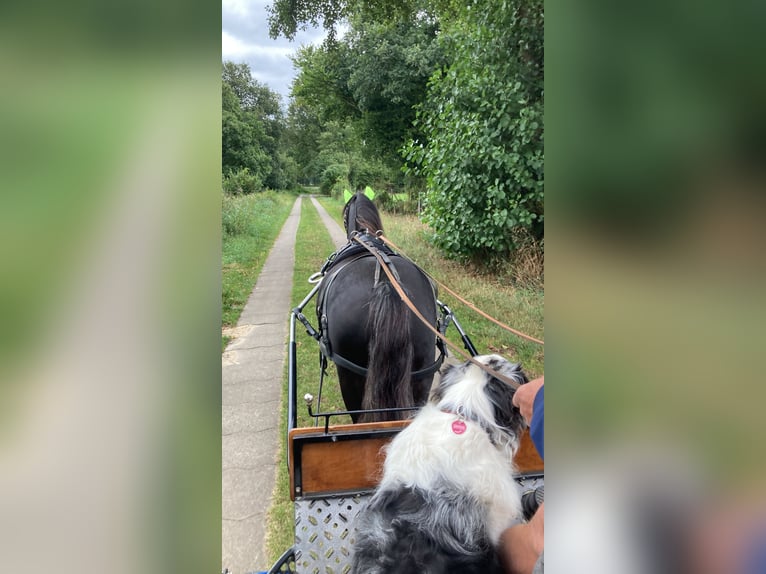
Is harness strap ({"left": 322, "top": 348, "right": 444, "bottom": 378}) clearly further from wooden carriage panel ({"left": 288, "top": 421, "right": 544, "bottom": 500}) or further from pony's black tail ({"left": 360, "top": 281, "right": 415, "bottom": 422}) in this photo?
wooden carriage panel ({"left": 288, "top": 421, "right": 544, "bottom": 500})

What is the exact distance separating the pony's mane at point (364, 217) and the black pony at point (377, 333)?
909mm

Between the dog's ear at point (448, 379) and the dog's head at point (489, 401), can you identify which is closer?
the dog's head at point (489, 401)

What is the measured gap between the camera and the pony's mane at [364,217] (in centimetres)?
403

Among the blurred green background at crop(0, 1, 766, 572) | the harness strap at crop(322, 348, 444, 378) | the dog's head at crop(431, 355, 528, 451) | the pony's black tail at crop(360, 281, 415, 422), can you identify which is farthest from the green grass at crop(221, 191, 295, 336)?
the blurred green background at crop(0, 1, 766, 572)

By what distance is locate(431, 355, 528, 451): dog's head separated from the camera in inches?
68.6

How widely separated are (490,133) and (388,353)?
457 cm

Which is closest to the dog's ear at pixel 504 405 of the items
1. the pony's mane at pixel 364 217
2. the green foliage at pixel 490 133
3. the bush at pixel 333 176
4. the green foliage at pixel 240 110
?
the green foliage at pixel 240 110

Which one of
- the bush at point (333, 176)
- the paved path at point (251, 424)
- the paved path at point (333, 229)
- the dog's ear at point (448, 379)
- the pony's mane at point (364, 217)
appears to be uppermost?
the bush at point (333, 176)

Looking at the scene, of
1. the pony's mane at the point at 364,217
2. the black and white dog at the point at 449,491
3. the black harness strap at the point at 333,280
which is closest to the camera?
the black and white dog at the point at 449,491

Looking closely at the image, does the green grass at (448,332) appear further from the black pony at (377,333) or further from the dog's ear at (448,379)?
the dog's ear at (448,379)
